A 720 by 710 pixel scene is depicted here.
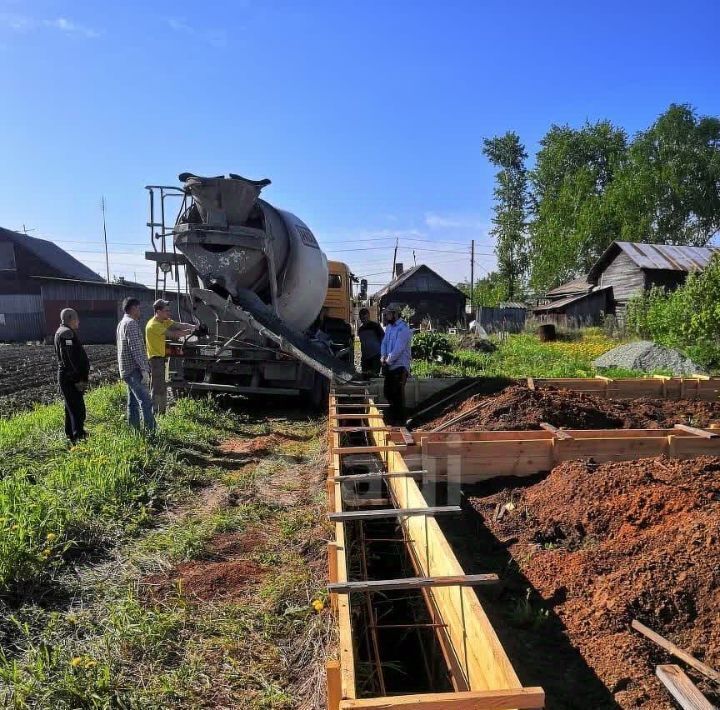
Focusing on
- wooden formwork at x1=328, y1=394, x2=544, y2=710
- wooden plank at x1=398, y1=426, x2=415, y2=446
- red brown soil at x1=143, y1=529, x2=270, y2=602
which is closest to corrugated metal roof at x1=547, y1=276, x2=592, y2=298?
wooden plank at x1=398, y1=426, x2=415, y2=446

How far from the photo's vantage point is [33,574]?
342 centimetres

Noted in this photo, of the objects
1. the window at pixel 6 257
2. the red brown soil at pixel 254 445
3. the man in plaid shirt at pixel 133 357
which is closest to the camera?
the man in plaid shirt at pixel 133 357

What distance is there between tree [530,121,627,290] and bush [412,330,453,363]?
28.5 meters

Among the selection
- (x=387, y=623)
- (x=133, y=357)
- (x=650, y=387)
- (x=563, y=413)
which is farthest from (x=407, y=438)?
(x=650, y=387)

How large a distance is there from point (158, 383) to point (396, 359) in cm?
362

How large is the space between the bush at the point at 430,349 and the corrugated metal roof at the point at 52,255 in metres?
27.6

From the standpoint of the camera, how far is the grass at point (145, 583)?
257 cm

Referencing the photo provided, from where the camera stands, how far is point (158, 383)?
818 centimetres

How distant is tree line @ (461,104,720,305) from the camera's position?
38094 millimetres

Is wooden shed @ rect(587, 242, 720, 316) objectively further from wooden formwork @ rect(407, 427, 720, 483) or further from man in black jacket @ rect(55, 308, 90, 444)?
man in black jacket @ rect(55, 308, 90, 444)

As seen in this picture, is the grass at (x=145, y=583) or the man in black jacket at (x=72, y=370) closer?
the grass at (x=145, y=583)

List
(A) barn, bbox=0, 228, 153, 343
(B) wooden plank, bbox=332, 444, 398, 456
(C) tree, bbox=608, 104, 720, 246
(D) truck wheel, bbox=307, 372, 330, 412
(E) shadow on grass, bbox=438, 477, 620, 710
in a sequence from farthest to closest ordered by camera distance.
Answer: (C) tree, bbox=608, 104, 720, 246, (A) barn, bbox=0, 228, 153, 343, (D) truck wheel, bbox=307, 372, 330, 412, (B) wooden plank, bbox=332, 444, 398, 456, (E) shadow on grass, bbox=438, 477, 620, 710

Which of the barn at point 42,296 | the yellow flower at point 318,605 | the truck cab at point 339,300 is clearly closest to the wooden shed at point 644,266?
the truck cab at point 339,300

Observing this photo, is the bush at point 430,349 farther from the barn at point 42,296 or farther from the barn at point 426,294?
the barn at point 426,294
